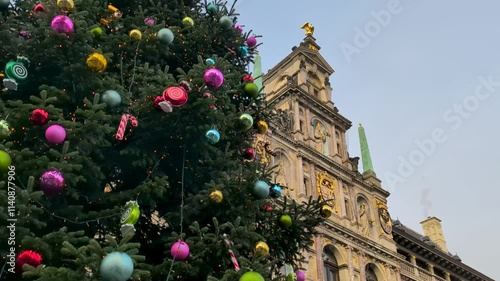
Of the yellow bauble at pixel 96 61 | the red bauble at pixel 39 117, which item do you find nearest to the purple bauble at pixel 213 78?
the yellow bauble at pixel 96 61

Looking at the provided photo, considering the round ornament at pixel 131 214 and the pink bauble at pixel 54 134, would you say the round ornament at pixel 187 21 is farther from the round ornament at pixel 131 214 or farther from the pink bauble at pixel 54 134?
the round ornament at pixel 131 214

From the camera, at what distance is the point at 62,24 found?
6320 millimetres

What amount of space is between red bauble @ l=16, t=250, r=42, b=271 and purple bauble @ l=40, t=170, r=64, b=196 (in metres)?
0.69

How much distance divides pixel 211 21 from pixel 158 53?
1810 mm

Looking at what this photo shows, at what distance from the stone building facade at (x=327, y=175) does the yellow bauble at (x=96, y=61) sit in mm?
12239

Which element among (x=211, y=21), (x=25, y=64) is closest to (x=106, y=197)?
(x=25, y=64)

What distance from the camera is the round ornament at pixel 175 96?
655cm

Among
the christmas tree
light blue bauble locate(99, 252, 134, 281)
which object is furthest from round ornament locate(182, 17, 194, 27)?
light blue bauble locate(99, 252, 134, 281)

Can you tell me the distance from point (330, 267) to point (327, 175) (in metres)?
4.03

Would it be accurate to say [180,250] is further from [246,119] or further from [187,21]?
[187,21]

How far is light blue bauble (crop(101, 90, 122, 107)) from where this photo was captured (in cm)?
672

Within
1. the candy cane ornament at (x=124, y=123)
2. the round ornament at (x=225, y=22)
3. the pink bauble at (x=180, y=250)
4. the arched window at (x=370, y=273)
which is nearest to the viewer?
the pink bauble at (x=180, y=250)

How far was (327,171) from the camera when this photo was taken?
22.1 m

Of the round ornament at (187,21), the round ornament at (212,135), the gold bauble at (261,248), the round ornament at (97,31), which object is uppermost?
the round ornament at (187,21)
